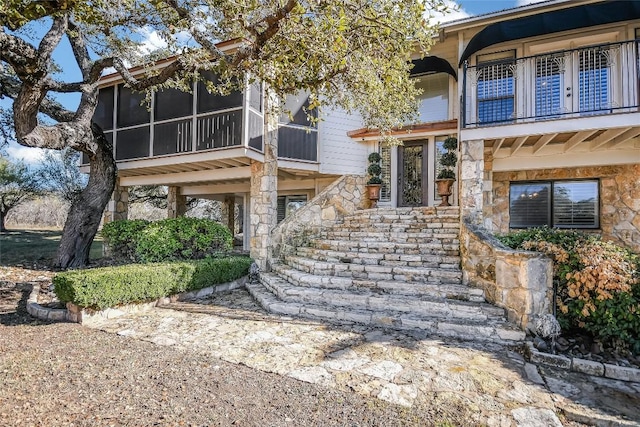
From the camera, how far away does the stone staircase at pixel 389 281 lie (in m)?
4.78

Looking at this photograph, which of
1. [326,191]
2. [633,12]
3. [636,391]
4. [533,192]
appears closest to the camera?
[636,391]

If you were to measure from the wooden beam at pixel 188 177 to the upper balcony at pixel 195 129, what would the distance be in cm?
12

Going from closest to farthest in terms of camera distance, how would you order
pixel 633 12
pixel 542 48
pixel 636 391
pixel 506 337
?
pixel 636 391, pixel 506 337, pixel 633 12, pixel 542 48

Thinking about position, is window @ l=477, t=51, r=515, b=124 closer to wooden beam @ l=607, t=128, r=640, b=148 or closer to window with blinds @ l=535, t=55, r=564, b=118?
window with blinds @ l=535, t=55, r=564, b=118

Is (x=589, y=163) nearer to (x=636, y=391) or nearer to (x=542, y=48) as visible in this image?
(x=542, y=48)

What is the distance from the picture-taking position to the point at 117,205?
11.3 m

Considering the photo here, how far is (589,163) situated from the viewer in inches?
280

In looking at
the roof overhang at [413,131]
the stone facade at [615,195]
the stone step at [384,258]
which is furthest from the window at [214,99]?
the stone facade at [615,195]

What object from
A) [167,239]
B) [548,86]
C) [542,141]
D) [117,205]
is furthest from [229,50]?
[548,86]

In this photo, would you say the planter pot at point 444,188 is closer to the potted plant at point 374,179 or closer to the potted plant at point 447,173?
the potted plant at point 447,173

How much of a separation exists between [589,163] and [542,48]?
2970 millimetres

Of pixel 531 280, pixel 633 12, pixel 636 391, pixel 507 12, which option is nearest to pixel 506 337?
pixel 531 280

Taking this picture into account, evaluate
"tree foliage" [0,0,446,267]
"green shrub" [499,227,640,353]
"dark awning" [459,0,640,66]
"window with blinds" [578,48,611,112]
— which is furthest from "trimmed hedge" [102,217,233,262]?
"window with blinds" [578,48,611,112]

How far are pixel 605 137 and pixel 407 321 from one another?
5.78 metres
